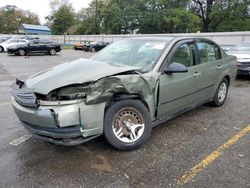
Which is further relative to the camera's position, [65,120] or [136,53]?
[136,53]

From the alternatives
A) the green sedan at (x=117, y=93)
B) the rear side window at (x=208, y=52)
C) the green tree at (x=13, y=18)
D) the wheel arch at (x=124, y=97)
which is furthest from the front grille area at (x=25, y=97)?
the green tree at (x=13, y=18)

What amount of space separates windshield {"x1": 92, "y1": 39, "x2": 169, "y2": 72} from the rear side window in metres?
0.97

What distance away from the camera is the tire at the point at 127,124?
3328 mm

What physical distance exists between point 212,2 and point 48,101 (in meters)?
51.7

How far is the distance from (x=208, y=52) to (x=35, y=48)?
19.9m

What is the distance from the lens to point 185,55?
443cm

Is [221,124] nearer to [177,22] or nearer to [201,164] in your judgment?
[201,164]

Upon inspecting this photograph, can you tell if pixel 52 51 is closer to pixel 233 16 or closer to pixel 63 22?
pixel 233 16

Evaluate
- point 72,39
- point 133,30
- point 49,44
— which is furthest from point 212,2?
point 49,44

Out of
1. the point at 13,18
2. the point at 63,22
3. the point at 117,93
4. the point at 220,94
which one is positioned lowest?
the point at 220,94

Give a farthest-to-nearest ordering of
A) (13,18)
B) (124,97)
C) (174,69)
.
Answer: (13,18) → (174,69) → (124,97)

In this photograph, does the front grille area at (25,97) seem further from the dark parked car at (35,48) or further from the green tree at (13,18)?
the green tree at (13,18)

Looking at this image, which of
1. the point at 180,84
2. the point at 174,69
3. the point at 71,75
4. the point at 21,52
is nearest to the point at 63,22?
the point at 21,52

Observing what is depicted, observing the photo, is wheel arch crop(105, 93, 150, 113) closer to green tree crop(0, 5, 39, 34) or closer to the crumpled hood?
the crumpled hood
